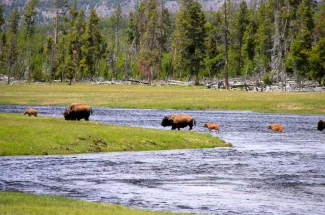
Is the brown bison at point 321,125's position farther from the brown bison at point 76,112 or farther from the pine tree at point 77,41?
the pine tree at point 77,41

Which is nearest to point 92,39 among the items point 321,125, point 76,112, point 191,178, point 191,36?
point 191,36

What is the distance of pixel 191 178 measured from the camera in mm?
24938

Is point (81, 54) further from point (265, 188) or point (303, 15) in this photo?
point (265, 188)

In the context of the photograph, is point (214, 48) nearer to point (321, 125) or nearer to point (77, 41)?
point (77, 41)

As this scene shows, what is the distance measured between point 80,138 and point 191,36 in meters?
95.4

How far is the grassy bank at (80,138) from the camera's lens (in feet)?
103

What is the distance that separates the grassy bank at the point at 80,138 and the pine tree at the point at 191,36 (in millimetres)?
87912

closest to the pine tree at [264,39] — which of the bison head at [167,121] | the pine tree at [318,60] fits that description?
the pine tree at [318,60]

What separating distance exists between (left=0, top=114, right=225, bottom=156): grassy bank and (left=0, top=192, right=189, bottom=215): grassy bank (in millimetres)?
12134

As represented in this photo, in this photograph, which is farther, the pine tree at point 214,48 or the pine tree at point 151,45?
the pine tree at point 151,45

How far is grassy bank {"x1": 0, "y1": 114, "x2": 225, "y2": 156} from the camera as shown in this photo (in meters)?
31.4

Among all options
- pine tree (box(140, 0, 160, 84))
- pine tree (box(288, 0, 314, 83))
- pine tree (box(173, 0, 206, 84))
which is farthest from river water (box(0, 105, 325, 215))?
pine tree (box(140, 0, 160, 84))

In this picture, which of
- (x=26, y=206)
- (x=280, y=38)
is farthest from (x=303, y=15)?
(x=26, y=206)

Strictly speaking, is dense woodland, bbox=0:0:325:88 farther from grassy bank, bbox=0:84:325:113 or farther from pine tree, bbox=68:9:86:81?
grassy bank, bbox=0:84:325:113
